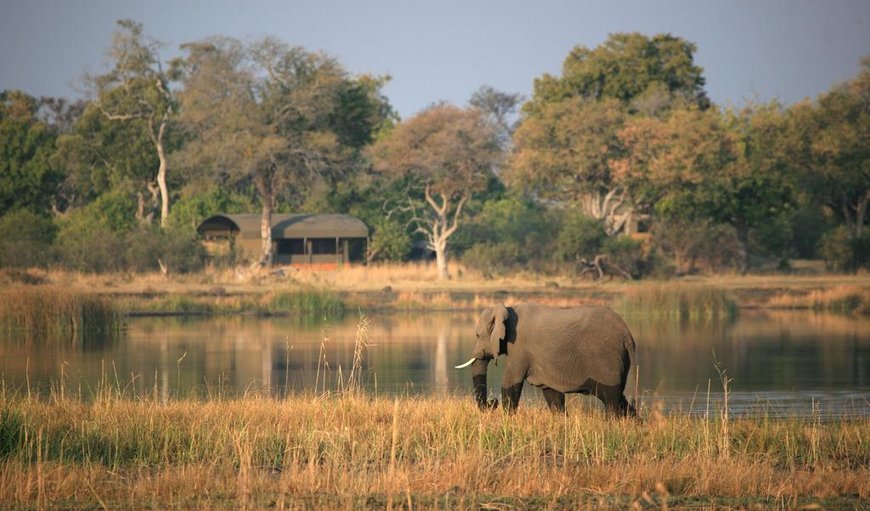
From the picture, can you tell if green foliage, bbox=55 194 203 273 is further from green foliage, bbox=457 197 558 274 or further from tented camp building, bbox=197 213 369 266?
green foliage, bbox=457 197 558 274

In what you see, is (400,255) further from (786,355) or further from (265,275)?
(786,355)

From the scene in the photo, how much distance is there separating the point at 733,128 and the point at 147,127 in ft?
99.4

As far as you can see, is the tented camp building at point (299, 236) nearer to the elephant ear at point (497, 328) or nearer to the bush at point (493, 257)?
the bush at point (493, 257)

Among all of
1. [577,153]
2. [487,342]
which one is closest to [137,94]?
[577,153]

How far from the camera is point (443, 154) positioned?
53406 mm

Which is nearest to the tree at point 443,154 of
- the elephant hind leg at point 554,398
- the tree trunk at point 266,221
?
the tree trunk at point 266,221

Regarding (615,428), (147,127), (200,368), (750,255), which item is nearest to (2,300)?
(200,368)

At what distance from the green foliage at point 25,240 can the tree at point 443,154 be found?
49.9ft

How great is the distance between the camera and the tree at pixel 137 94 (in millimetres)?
60750

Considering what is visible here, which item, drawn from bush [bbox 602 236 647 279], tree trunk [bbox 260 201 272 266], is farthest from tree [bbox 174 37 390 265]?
bush [bbox 602 236 647 279]

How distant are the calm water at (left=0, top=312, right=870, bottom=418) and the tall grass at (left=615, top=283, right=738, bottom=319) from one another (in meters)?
0.60

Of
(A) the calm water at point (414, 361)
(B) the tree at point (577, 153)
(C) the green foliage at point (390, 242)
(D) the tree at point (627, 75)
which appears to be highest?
A: (D) the tree at point (627, 75)

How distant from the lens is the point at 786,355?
25.3m

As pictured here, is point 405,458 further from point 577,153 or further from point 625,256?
point 577,153
